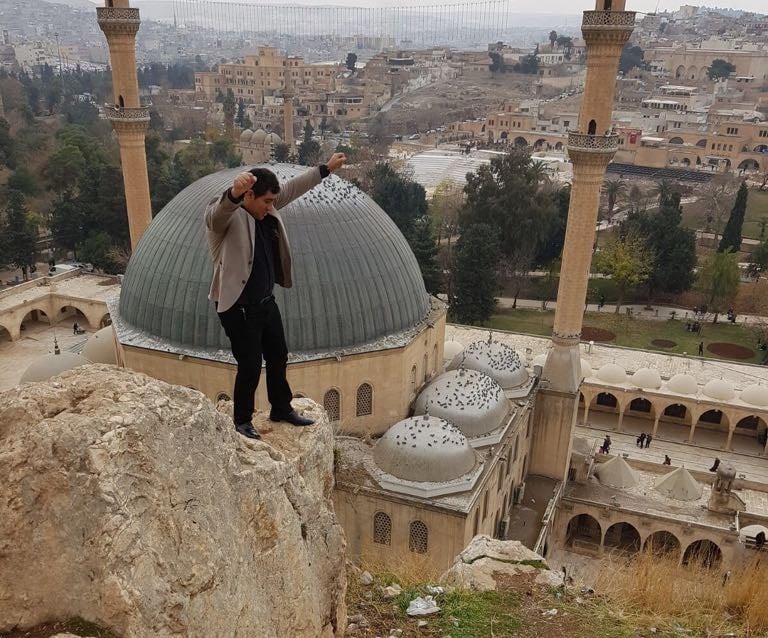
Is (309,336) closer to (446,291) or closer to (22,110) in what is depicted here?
(446,291)

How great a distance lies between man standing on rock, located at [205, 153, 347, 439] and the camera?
4.77m

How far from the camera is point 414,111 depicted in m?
101

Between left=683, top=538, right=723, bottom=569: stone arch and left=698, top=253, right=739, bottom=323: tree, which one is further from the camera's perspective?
left=698, top=253, right=739, bottom=323: tree

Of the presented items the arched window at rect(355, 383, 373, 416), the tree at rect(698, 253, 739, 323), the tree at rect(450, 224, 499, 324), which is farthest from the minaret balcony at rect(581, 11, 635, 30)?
the tree at rect(698, 253, 739, 323)

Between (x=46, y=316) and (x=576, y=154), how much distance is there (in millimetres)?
23317

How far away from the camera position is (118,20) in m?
19.4

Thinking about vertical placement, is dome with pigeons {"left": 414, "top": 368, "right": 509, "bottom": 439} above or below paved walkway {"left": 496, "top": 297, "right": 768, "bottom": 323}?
above

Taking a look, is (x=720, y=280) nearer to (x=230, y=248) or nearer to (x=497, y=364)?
(x=497, y=364)

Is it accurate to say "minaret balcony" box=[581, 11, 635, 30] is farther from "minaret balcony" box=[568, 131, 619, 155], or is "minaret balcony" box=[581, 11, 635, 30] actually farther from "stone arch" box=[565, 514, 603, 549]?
"stone arch" box=[565, 514, 603, 549]

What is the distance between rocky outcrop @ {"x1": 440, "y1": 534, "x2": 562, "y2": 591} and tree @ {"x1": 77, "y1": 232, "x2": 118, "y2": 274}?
1194 inches

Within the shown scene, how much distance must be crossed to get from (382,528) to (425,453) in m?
1.86

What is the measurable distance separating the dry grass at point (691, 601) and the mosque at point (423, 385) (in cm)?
543

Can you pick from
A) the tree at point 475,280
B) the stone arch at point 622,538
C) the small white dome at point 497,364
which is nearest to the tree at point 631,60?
the tree at point 475,280

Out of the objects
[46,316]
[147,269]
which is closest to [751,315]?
[147,269]
